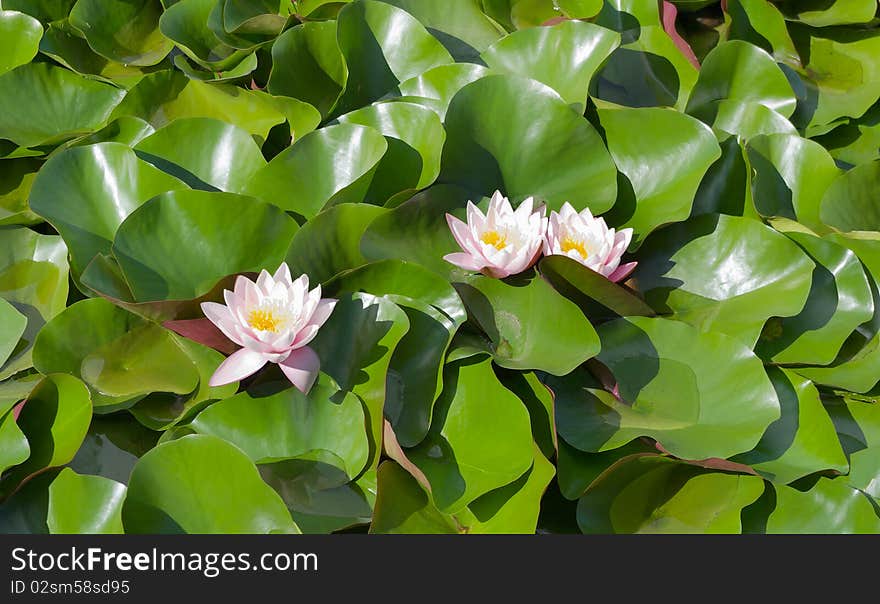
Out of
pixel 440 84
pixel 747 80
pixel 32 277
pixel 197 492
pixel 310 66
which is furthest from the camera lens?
pixel 747 80

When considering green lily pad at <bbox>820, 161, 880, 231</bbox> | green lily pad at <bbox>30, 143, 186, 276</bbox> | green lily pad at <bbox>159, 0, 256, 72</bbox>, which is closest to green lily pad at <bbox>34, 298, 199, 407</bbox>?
green lily pad at <bbox>30, 143, 186, 276</bbox>

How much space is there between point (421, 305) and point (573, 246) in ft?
0.80

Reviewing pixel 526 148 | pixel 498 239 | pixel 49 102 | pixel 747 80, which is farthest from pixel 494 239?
pixel 49 102

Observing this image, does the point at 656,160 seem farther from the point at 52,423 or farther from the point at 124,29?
the point at 124,29

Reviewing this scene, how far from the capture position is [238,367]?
1.12 meters

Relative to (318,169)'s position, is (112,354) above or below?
below

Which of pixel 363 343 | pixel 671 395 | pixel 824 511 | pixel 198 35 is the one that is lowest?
pixel 824 511

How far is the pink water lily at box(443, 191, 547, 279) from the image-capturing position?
1.25 m

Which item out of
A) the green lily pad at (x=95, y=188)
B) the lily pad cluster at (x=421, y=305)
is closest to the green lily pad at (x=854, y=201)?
the lily pad cluster at (x=421, y=305)

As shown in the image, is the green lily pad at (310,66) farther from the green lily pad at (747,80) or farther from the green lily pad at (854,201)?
the green lily pad at (854,201)

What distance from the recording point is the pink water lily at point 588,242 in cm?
127

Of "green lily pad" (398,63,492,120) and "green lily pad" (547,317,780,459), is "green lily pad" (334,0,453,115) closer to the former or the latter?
"green lily pad" (398,63,492,120)

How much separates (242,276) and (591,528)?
1.82ft

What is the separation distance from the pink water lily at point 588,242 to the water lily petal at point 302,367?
14.8 inches
